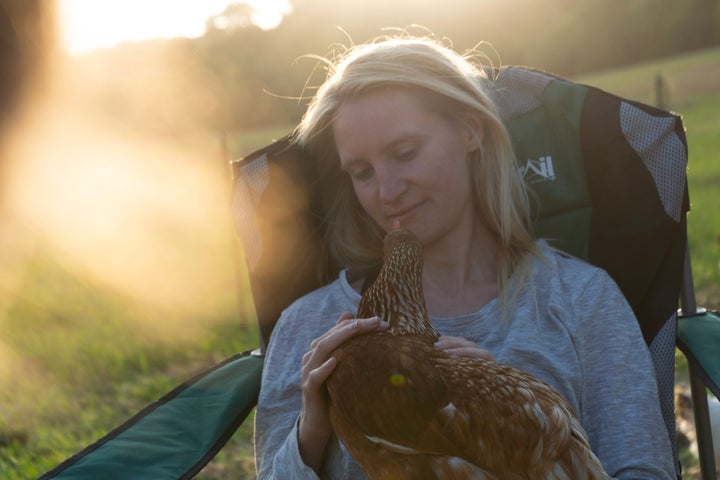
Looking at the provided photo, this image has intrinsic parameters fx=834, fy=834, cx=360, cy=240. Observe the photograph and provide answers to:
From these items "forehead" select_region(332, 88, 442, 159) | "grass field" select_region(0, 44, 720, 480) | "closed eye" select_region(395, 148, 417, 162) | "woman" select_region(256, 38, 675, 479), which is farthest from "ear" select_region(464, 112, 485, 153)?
"grass field" select_region(0, 44, 720, 480)

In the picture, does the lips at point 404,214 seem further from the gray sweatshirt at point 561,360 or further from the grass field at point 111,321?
the grass field at point 111,321

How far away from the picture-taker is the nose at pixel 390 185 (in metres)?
2.34

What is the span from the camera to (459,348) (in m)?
1.97

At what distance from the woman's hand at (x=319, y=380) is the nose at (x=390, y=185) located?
43 centimetres

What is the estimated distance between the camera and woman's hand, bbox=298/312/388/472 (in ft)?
6.30

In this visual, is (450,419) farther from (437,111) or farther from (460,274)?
(437,111)

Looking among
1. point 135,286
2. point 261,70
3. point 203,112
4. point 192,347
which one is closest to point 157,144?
point 261,70

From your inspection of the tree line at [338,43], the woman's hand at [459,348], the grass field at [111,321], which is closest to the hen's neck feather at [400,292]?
the woman's hand at [459,348]

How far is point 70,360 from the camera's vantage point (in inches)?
235

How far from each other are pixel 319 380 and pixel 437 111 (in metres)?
0.96

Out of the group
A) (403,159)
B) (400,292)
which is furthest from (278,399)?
(403,159)

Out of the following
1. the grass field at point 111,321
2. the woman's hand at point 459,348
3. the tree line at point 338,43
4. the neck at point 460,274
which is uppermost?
the tree line at point 338,43

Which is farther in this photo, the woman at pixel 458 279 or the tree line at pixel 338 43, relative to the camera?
the tree line at pixel 338 43

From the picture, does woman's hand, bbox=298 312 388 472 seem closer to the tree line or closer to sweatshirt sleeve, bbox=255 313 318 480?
sweatshirt sleeve, bbox=255 313 318 480
